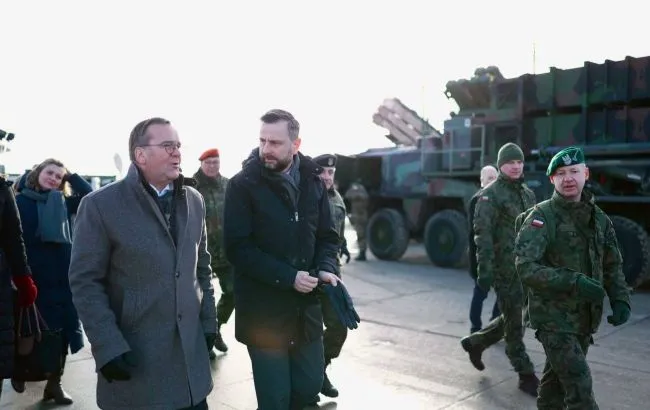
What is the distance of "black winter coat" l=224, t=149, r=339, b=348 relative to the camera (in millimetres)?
2951

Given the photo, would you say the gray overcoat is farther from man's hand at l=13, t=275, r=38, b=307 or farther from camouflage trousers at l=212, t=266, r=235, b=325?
camouflage trousers at l=212, t=266, r=235, b=325

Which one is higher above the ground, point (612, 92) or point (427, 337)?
point (612, 92)

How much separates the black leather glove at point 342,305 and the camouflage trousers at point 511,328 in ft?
7.03

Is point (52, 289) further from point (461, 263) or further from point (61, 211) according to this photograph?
point (461, 263)

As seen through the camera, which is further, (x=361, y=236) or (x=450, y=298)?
(x=361, y=236)

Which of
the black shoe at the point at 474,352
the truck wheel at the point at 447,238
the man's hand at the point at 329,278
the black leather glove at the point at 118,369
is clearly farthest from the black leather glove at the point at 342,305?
the truck wheel at the point at 447,238

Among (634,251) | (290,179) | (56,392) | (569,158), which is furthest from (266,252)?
(634,251)

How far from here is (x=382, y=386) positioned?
4.86 meters

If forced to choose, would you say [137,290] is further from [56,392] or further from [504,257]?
[504,257]

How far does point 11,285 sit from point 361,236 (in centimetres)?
1021

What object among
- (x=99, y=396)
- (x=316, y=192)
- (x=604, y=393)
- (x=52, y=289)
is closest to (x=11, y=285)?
(x=52, y=289)

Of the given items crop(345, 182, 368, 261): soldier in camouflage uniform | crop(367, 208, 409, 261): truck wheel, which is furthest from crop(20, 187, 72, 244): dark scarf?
crop(367, 208, 409, 261): truck wheel

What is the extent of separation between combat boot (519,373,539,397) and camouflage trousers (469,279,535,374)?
0.04 m

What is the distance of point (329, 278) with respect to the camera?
2.96 m
